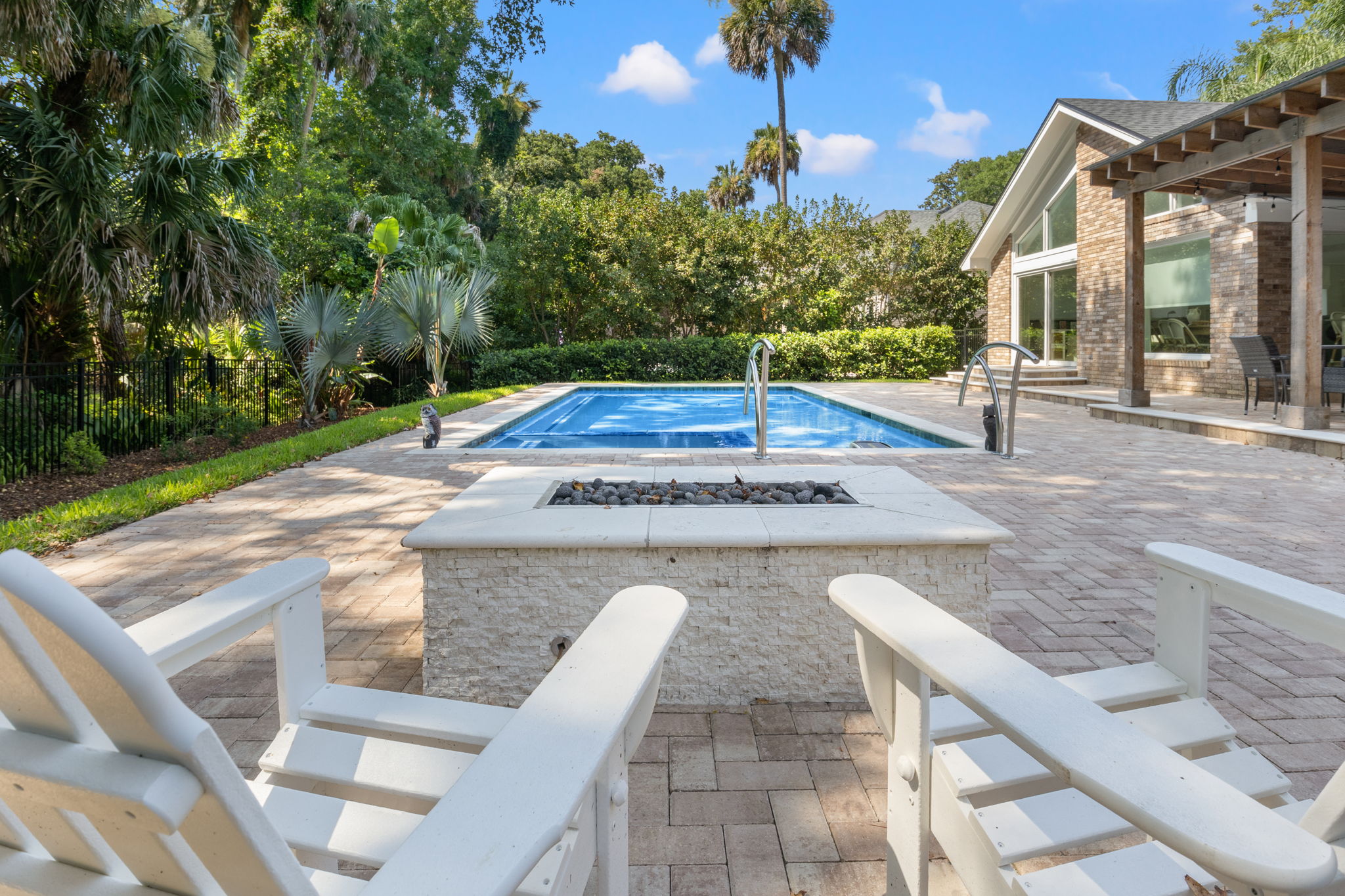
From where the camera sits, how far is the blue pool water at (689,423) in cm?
980

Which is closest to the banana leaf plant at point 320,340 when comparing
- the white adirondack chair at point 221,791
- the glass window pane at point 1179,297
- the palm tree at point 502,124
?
the white adirondack chair at point 221,791

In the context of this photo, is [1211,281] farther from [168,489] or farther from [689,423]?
[168,489]

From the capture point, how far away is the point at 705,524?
8.47 ft

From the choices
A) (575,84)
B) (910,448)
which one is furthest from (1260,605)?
(575,84)

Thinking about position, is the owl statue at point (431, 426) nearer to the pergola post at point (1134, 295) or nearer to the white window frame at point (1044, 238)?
the pergola post at point (1134, 295)

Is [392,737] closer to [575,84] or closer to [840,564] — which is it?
[840,564]

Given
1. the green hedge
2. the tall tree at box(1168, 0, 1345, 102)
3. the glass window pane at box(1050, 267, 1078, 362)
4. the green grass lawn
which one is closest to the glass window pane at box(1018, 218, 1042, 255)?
the glass window pane at box(1050, 267, 1078, 362)

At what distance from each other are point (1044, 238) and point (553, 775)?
18897mm

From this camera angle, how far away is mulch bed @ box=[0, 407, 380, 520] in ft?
19.7

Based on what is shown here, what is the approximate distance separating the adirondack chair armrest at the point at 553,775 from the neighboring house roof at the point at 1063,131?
1508 centimetres

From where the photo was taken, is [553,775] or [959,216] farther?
[959,216]

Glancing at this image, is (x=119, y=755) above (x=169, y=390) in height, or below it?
below

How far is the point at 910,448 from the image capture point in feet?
25.6

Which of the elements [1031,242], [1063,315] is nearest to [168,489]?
[1063,315]
